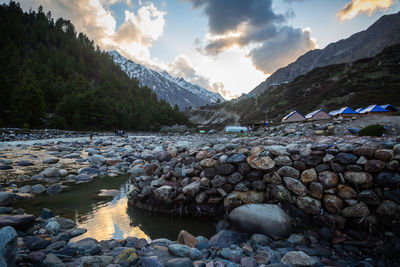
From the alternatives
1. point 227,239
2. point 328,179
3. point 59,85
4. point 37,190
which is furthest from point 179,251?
point 59,85

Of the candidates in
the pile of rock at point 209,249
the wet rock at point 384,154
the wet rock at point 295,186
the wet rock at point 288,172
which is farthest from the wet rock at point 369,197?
the wet rock at point 288,172

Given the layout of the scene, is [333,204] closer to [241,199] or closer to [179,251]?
[241,199]

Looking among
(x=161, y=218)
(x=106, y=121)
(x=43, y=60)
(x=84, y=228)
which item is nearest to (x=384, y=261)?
(x=161, y=218)

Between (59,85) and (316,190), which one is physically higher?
(59,85)

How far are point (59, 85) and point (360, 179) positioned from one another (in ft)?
239

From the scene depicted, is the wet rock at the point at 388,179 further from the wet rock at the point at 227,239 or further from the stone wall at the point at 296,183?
the wet rock at the point at 227,239

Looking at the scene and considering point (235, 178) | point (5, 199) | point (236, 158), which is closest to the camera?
point (235, 178)

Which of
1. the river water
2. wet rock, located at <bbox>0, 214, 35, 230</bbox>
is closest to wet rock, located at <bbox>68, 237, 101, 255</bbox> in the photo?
the river water

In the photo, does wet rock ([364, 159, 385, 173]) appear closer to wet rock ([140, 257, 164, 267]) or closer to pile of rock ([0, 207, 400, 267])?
pile of rock ([0, 207, 400, 267])

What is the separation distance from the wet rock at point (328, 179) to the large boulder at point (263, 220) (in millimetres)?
932

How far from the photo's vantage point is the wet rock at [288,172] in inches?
139

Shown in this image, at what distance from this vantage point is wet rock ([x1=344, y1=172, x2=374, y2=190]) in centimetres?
299

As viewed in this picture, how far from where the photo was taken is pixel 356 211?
9.65 ft

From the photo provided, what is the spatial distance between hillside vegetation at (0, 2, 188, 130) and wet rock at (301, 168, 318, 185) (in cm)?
4051
